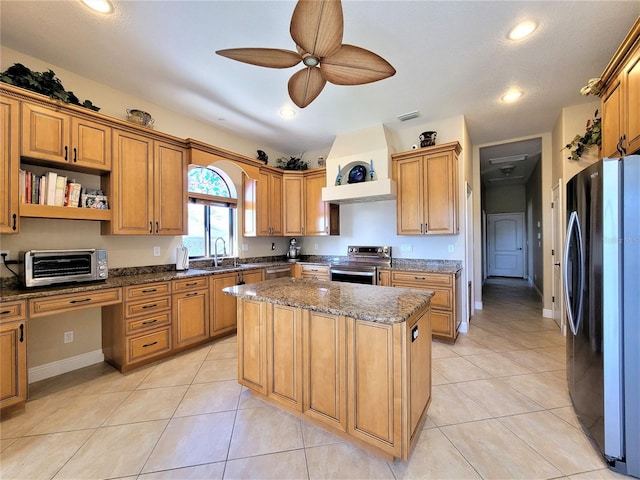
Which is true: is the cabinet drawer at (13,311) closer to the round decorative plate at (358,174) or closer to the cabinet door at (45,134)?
the cabinet door at (45,134)

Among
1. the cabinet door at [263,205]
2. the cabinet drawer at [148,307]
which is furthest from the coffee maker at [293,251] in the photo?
the cabinet drawer at [148,307]

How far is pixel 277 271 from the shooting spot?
4355 mm

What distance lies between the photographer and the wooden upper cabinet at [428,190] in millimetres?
3516

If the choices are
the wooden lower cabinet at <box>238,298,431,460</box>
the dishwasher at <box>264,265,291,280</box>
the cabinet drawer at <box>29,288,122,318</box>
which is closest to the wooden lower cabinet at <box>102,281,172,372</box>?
the cabinet drawer at <box>29,288,122,318</box>

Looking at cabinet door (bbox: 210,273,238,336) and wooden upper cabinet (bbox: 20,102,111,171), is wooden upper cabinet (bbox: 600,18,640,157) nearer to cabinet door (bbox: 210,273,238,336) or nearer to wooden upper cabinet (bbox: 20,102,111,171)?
cabinet door (bbox: 210,273,238,336)

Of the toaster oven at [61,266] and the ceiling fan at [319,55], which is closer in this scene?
the ceiling fan at [319,55]

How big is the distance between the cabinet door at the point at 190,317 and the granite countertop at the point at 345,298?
4.33 ft

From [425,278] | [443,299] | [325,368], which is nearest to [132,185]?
[325,368]

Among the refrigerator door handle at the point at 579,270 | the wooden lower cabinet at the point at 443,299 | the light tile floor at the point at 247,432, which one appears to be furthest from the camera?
the wooden lower cabinet at the point at 443,299

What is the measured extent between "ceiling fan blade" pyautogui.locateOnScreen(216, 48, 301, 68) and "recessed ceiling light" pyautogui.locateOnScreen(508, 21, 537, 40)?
1.82 m

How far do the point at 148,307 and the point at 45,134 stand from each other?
1.79 metres

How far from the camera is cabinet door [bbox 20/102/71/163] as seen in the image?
2170 mm

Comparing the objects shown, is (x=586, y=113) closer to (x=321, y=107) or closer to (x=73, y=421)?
(x=321, y=107)

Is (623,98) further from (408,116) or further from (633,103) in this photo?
(408,116)
